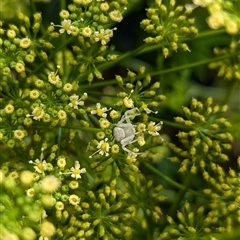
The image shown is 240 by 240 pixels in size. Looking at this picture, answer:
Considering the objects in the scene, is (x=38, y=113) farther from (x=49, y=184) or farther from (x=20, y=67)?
(x=49, y=184)

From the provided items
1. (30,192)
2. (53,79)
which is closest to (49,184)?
(30,192)

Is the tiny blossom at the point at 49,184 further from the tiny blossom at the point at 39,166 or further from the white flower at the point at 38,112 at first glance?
the white flower at the point at 38,112

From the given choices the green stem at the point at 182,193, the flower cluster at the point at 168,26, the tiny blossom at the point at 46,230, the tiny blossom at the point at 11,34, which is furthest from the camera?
the green stem at the point at 182,193

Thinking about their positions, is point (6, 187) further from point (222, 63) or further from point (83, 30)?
point (222, 63)

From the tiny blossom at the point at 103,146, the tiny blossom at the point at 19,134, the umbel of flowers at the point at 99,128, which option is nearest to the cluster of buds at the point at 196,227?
the umbel of flowers at the point at 99,128

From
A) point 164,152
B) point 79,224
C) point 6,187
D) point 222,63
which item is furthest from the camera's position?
point 164,152

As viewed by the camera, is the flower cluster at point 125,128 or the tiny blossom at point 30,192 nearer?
the tiny blossom at point 30,192

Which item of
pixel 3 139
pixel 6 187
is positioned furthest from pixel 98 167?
pixel 6 187
